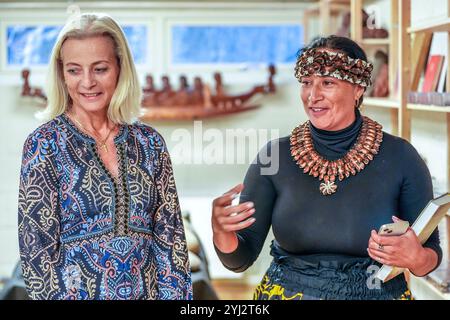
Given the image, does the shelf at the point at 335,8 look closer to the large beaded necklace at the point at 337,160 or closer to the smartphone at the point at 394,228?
the large beaded necklace at the point at 337,160

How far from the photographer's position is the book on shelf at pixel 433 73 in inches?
92.4

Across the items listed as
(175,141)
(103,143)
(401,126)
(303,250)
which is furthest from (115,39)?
(175,141)

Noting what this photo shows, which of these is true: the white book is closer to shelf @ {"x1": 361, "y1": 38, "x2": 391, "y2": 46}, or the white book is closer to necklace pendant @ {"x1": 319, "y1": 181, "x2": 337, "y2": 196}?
necklace pendant @ {"x1": 319, "y1": 181, "x2": 337, "y2": 196}

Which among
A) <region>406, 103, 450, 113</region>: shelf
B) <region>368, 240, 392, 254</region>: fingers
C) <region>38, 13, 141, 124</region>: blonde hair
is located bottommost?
<region>368, 240, 392, 254</region>: fingers

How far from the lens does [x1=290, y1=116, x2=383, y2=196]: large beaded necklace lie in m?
1.36

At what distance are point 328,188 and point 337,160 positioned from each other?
0.20 feet

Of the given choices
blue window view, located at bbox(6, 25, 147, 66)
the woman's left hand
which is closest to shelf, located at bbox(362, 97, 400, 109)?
the woman's left hand

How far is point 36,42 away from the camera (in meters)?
4.18

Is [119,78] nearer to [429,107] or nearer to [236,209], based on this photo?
[236,209]

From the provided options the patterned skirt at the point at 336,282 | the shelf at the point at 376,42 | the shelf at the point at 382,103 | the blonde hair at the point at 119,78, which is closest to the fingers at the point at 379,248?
the patterned skirt at the point at 336,282

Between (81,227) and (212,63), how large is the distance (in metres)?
3.09

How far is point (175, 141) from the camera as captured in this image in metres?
3.95

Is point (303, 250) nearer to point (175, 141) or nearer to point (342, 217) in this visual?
point (342, 217)

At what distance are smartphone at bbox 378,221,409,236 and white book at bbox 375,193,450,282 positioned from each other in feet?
0.11
